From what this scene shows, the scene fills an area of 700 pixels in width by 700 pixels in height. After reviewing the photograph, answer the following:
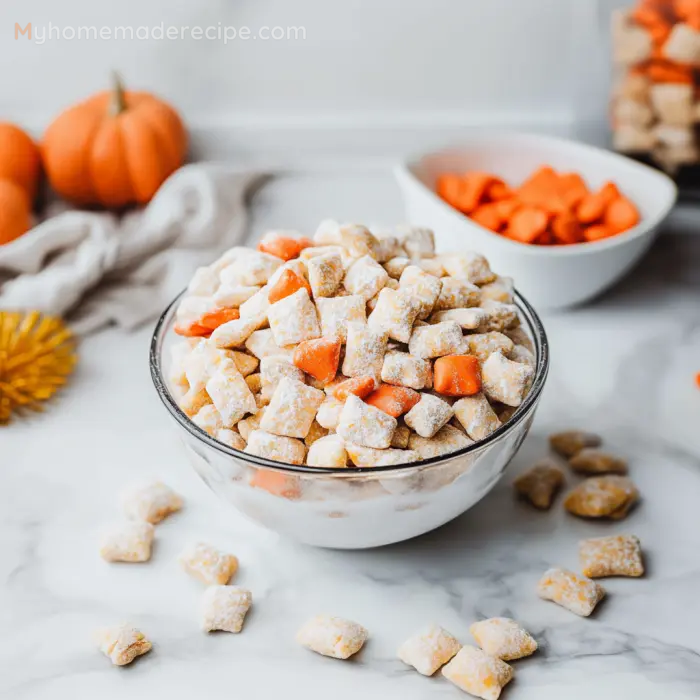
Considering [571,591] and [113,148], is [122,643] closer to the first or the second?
[571,591]

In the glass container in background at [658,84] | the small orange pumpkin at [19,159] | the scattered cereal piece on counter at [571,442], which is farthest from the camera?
the small orange pumpkin at [19,159]

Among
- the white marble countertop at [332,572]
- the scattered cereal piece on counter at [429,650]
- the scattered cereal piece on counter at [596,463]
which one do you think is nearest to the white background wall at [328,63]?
the white marble countertop at [332,572]

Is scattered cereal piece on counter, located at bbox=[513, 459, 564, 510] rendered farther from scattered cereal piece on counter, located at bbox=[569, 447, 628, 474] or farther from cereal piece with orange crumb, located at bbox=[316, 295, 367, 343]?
cereal piece with orange crumb, located at bbox=[316, 295, 367, 343]

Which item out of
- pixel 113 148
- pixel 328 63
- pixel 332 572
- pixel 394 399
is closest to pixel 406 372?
pixel 394 399

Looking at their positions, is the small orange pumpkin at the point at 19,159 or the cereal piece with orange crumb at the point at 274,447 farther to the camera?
the small orange pumpkin at the point at 19,159

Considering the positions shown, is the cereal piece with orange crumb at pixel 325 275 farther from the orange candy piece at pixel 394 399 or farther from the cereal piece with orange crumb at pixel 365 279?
the orange candy piece at pixel 394 399

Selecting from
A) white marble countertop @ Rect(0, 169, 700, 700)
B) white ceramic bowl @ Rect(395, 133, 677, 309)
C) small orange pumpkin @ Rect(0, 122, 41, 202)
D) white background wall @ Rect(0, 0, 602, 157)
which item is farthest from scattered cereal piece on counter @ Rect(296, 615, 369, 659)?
white background wall @ Rect(0, 0, 602, 157)
